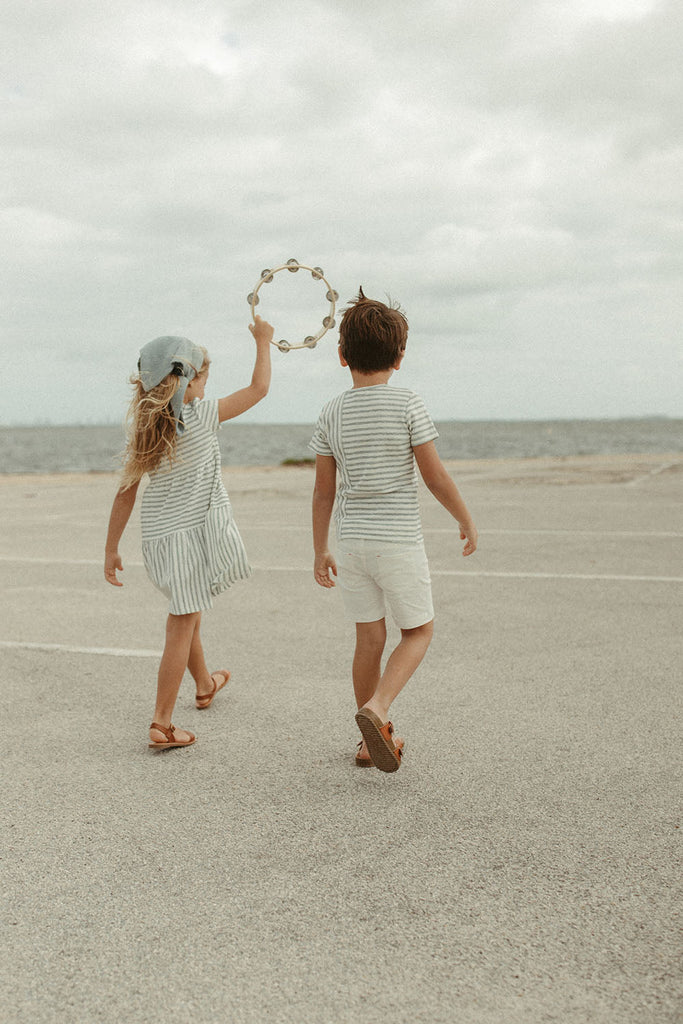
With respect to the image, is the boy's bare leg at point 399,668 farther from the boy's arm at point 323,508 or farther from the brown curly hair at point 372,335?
the brown curly hair at point 372,335

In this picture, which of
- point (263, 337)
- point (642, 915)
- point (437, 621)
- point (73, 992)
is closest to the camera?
point (73, 992)

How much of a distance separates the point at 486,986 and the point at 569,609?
14.9ft

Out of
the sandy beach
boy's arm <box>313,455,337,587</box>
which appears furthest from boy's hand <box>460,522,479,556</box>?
the sandy beach

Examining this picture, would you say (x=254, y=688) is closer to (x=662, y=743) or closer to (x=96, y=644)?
(x=96, y=644)

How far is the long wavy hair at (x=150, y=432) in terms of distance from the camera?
3781mm

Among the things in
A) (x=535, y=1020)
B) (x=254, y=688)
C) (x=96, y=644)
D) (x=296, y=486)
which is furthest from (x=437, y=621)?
(x=296, y=486)

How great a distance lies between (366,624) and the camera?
3.63 m

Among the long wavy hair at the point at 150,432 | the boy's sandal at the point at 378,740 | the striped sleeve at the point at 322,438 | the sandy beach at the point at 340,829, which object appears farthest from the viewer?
the long wavy hair at the point at 150,432

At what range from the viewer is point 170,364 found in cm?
381

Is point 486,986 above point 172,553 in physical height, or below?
below

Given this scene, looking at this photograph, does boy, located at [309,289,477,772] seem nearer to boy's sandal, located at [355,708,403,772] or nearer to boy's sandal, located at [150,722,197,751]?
boy's sandal, located at [355,708,403,772]

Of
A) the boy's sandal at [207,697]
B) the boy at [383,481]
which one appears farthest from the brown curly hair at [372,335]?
the boy's sandal at [207,697]

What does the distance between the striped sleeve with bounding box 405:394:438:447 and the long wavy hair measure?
1.03 metres

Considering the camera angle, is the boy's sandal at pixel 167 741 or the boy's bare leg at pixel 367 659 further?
the boy's sandal at pixel 167 741
